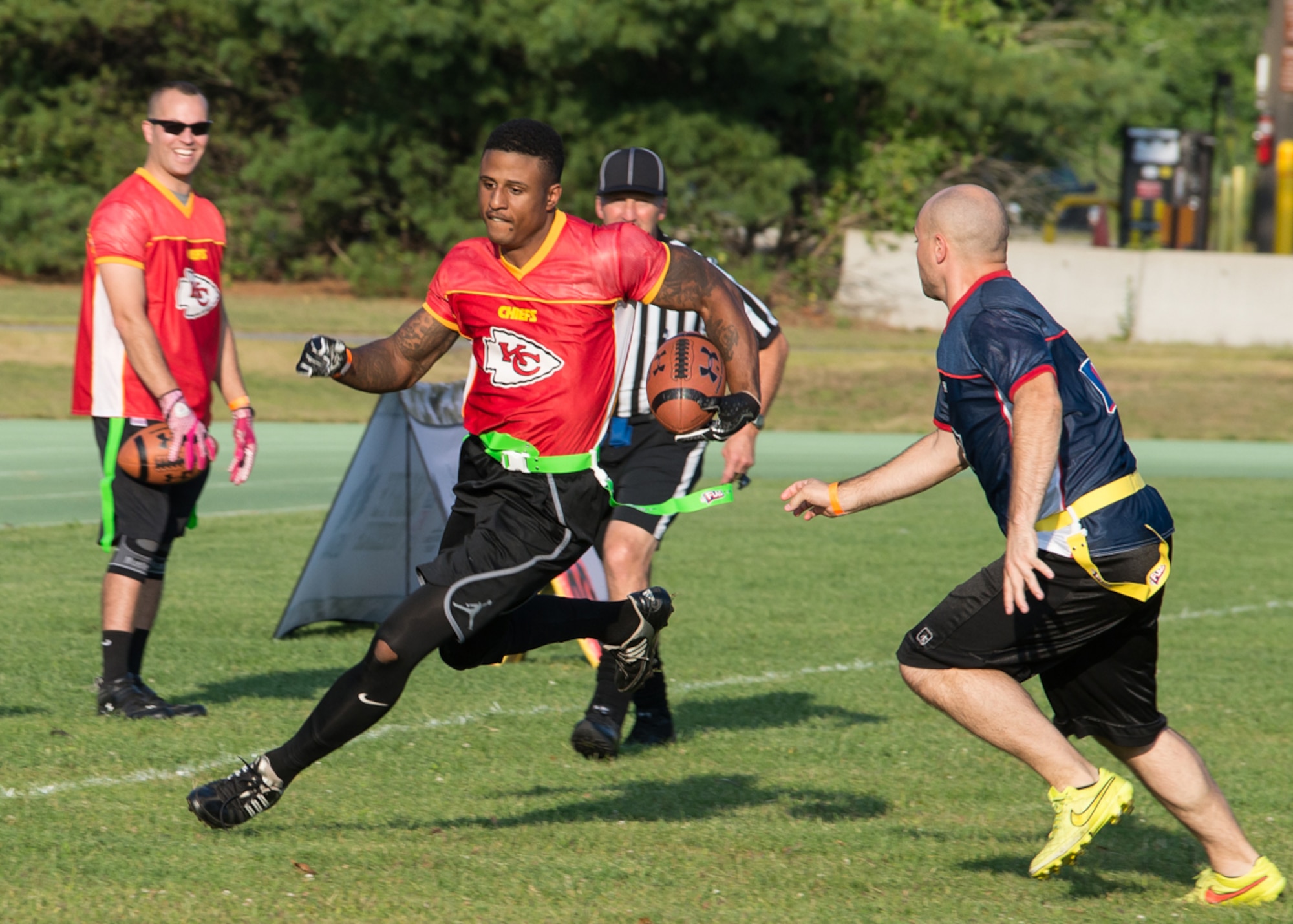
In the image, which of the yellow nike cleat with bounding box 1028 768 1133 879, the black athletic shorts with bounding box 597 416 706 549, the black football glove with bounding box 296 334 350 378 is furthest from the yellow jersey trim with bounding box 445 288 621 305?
the yellow nike cleat with bounding box 1028 768 1133 879

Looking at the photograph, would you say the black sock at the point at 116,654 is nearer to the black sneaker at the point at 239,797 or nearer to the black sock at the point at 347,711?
the black sneaker at the point at 239,797

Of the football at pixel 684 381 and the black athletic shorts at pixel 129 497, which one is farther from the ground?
the football at pixel 684 381

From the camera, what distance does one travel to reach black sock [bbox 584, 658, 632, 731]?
6.29 m

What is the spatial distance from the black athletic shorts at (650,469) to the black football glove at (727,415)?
1367 mm

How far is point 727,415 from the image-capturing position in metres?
5.02

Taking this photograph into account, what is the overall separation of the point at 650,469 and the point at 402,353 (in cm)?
162

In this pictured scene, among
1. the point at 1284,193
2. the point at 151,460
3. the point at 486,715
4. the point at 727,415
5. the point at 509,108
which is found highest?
the point at 509,108

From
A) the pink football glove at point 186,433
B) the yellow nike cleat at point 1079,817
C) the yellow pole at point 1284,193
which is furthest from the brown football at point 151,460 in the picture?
the yellow pole at point 1284,193

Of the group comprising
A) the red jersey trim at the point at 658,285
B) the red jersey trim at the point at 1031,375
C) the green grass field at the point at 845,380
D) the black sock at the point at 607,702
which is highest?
the red jersey trim at the point at 658,285

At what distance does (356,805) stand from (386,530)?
333cm

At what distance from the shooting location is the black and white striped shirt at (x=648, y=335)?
666 centimetres

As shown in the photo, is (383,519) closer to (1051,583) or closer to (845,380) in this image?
(1051,583)

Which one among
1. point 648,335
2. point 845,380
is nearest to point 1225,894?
point 648,335

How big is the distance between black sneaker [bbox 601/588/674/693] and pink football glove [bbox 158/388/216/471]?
→ 199cm
